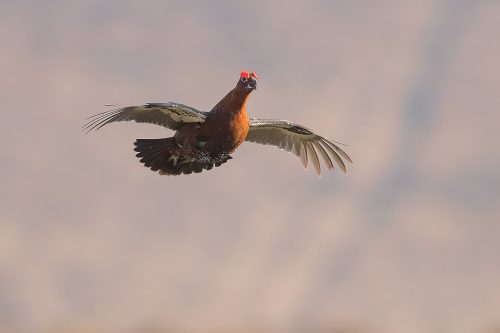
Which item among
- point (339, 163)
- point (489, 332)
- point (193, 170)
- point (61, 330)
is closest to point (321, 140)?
point (339, 163)

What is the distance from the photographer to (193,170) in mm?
17344

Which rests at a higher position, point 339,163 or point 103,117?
point 339,163

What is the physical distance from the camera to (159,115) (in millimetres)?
17062

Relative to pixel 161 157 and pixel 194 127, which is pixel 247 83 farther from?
pixel 161 157

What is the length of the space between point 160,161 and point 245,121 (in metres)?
1.83

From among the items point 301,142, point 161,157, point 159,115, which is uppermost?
point 301,142

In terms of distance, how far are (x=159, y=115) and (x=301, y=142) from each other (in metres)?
3.68

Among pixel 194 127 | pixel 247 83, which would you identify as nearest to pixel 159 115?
pixel 194 127

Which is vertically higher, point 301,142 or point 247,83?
point 301,142

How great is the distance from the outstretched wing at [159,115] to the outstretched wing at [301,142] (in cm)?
206

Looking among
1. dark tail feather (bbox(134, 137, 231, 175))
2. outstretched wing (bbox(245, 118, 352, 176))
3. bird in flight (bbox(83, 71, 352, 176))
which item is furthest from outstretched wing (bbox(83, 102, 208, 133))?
outstretched wing (bbox(245, 118, 352, 176))

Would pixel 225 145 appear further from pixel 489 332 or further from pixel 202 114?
pixel 489 332

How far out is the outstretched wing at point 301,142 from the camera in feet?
62.3

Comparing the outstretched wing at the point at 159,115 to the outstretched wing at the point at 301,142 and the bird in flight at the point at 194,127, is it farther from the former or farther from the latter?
the outstretched wing at the point at 301,142
